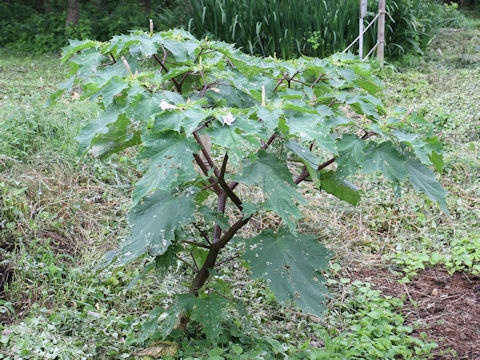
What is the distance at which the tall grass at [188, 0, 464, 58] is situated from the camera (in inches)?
278

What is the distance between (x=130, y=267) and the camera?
3174 mm

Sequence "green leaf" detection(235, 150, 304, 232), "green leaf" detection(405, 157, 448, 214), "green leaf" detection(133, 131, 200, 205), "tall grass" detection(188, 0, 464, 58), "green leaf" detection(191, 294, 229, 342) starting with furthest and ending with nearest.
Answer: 1. "tall grass" detection(188, 0, 464, 58)
2. "green leaf" detection(191, 294, 229, 342)
3. "green leaf" detection(405, 157, 448, 214)
4. "green leaf" detection(235, 150, 304, 232)
5. "green leaf" detection(133, 131, 200, 205)

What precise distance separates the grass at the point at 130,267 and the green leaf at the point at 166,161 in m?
0.73

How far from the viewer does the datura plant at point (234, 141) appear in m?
1.64

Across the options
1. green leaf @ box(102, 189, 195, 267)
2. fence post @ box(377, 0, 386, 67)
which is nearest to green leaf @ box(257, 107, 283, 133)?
green leaf @ box(102, 189, 195, 267)

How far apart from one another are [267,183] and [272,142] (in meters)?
0.30

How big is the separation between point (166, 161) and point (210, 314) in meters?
0.91

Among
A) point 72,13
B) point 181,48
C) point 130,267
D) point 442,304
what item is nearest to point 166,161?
point 181,48

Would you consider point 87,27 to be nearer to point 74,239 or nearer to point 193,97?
point 74,239

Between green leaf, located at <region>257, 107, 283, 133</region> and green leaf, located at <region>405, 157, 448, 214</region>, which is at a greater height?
green leaf, located at <region>257, 107, 283, 133</region>

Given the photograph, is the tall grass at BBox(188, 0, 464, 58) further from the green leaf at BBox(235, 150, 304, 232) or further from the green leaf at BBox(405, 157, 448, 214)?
the green leaf at BBox(235, 150, 304, 232)

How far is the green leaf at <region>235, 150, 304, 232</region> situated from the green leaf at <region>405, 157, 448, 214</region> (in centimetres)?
44

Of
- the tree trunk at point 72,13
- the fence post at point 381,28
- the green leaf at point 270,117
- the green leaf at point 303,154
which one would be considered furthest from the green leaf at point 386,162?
the tree trunk at point 72,13

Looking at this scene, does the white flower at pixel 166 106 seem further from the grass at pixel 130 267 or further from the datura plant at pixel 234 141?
the grass at pixel 130 267
